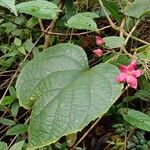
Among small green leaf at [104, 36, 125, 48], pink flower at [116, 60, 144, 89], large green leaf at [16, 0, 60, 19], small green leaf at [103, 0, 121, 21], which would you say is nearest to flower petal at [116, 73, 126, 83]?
pink flower at [116, 60, 144, 89]

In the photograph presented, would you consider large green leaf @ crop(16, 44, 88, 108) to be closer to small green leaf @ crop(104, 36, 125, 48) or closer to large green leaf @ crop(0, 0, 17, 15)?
small green leaf @ crop(104, 36, 125, 48)

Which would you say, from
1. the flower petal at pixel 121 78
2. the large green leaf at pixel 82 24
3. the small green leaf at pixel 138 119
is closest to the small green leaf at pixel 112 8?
the large green leaf at pixel 82 24

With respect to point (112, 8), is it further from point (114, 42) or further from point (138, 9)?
point (114, 42)

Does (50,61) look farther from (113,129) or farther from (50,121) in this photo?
(113,129)

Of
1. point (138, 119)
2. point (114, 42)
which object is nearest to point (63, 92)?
point (114, 42)

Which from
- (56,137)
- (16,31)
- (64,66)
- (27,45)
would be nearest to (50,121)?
(56,137)

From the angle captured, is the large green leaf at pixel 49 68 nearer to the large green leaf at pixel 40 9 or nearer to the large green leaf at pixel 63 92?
the large green leaf at pixel 63 92

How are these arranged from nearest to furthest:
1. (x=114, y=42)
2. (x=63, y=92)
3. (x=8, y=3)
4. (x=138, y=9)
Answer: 1. (x=8, y=3)
2. (x=63, y=92)
3. (x=114, y=42)
4. (x=138, y=9)
